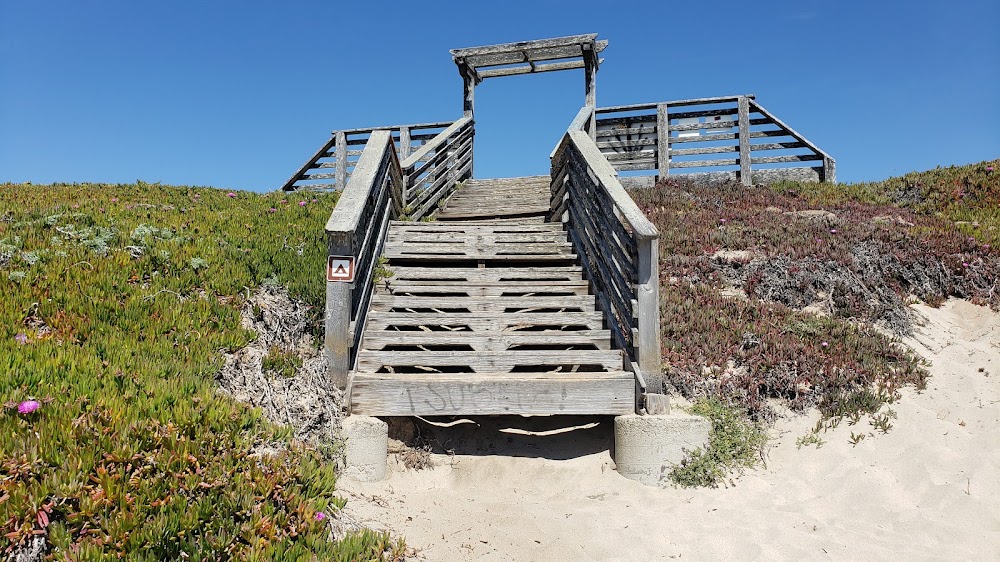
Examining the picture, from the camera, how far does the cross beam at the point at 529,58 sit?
13.1 meters

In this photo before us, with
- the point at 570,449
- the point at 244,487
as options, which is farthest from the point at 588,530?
the point at 244,487

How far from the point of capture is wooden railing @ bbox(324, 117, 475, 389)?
5.23 metres

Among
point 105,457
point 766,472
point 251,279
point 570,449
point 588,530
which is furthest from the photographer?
point 251,279

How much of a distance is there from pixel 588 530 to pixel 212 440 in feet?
8.60

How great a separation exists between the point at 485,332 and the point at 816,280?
16.2ft

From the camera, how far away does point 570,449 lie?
545 cm

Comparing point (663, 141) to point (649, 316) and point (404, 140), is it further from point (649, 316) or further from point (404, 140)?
point (649, 316)

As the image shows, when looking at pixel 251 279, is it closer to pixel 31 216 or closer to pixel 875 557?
pixel 31 216

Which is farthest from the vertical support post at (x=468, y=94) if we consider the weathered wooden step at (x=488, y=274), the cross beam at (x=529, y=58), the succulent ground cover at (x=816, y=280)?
the weathered wooden step at (x=488, y=274)

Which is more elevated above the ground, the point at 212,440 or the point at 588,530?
the point at 212,440

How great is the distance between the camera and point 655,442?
4.98 metres

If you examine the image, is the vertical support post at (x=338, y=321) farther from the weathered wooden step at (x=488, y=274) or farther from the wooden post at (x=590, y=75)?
the wooden post at (x=590, y=75)

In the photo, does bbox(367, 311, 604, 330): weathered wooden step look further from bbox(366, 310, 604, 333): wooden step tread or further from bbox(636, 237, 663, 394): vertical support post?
bbox(636, 237, 663, 394): vertical support post

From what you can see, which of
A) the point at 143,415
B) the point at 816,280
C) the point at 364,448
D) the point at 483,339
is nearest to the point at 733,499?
the point at 483,339
